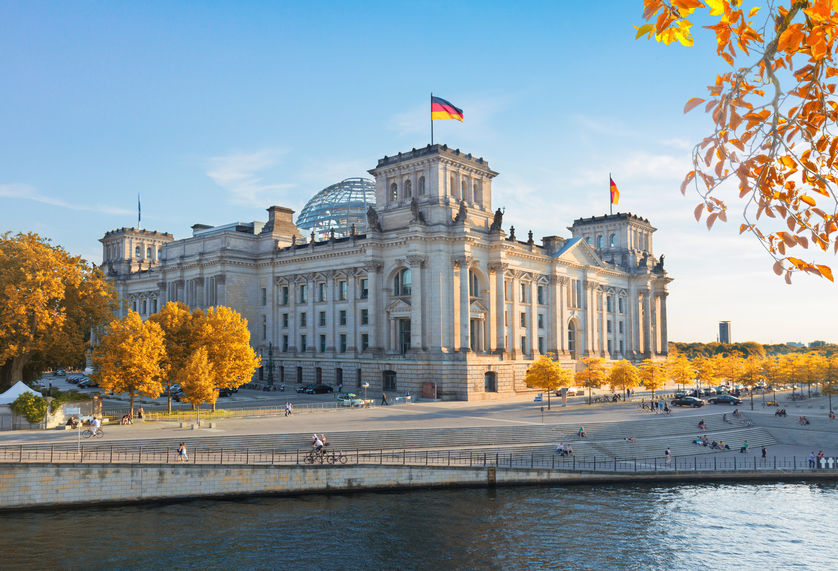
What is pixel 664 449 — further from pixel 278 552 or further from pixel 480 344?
pixel 278 552

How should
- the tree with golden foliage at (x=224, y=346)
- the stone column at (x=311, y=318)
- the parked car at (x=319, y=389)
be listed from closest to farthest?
the tree with golden foliage at (x=224, y=346) → the parked car at (x=319, y=389) → the stone column at (x=311, y=318)

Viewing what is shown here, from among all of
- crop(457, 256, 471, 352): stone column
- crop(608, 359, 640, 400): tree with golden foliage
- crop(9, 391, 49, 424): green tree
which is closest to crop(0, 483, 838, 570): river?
crop(9, 391, 49, 424): green tree

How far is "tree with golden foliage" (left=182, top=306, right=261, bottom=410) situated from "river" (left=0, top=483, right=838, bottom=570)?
19995 millimetres

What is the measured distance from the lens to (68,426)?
46812 mm

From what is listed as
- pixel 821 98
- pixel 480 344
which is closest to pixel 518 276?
pixel 480 344

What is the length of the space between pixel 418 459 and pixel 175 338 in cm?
2843

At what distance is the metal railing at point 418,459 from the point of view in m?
37.8

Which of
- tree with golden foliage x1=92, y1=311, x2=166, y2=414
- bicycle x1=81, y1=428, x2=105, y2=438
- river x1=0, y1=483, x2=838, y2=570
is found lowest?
river x1=0, y1=483, x2=838, y2=570

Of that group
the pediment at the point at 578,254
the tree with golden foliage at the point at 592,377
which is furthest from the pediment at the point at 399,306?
the pediment at the point at 578,254

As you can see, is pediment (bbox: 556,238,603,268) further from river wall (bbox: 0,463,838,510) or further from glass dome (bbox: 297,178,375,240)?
river wall (bbox: 0,463,838,510)

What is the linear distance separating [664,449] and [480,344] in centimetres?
2883

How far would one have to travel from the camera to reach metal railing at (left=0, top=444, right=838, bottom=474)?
124 feet

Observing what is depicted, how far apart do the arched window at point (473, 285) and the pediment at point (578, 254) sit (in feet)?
55.6

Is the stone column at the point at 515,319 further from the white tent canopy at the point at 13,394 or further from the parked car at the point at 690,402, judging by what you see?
the white tent canopy at the point at 13,394
